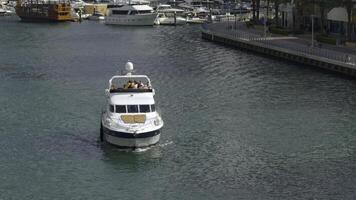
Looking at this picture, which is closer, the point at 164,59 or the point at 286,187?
the point at 286,187

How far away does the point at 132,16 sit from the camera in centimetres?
18012

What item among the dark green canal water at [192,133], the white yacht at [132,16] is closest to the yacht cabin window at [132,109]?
the dark green canal water at [192,133]

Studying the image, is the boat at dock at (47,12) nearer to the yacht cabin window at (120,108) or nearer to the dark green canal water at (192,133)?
the dark green canal water at (192,133)

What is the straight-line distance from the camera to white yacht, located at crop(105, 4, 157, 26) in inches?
7062

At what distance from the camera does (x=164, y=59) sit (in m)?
114

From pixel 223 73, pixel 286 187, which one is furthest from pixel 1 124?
pixel 223 73

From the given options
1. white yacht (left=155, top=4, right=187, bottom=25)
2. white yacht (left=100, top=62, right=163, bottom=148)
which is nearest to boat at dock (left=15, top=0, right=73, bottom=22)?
white yacht (left=155, top=4, right=187, bottom=25)

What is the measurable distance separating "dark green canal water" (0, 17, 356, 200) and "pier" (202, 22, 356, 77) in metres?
1.50

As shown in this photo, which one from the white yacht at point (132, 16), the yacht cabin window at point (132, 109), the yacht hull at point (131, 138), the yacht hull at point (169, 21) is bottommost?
the yacht hull at point (131, 138)

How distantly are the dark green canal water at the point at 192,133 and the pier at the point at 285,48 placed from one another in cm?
150

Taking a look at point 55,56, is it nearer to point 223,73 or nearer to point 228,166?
point 223,73

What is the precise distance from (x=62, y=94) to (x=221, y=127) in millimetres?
22430

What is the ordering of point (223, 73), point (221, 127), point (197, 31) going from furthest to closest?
1. point (197, 31)
2. point (223, 73)
3. point (221, 127)

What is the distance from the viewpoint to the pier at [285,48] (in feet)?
306
